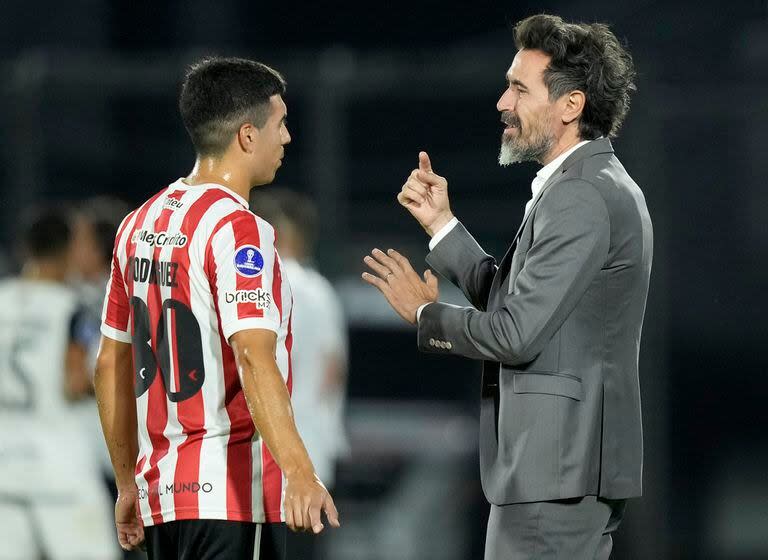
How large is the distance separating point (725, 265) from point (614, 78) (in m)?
8.24

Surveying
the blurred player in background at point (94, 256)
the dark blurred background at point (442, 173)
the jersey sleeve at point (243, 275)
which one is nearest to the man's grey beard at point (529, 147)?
the jersey sleeve at point (243, 275)

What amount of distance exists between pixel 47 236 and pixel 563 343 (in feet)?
10.1

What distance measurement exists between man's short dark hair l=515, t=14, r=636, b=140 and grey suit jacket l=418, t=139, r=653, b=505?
15 centimetres

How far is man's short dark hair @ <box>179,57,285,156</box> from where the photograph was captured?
108 inches

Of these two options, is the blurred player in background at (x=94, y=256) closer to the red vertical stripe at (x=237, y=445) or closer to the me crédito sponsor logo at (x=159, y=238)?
the me crédito sponsor logo at (x=159, y=238)

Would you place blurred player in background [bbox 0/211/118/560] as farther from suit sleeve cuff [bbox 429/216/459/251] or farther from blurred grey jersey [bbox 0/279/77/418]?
suit sleeve cuff [bbox 429/216/459/251]

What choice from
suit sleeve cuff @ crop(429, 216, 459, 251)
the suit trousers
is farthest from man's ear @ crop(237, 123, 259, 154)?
the suit trousers

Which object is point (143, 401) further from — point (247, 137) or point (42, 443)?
point (42, 443)

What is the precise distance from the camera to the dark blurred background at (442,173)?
7309 mm

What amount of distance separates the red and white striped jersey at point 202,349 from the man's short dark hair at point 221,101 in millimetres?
142

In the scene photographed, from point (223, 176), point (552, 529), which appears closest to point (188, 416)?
point (223, 176)

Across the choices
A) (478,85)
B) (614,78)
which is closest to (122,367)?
(614,78)

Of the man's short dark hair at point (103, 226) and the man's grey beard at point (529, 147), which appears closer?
the man's grey beard at point (529, 147)

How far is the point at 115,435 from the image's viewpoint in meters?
2.85
